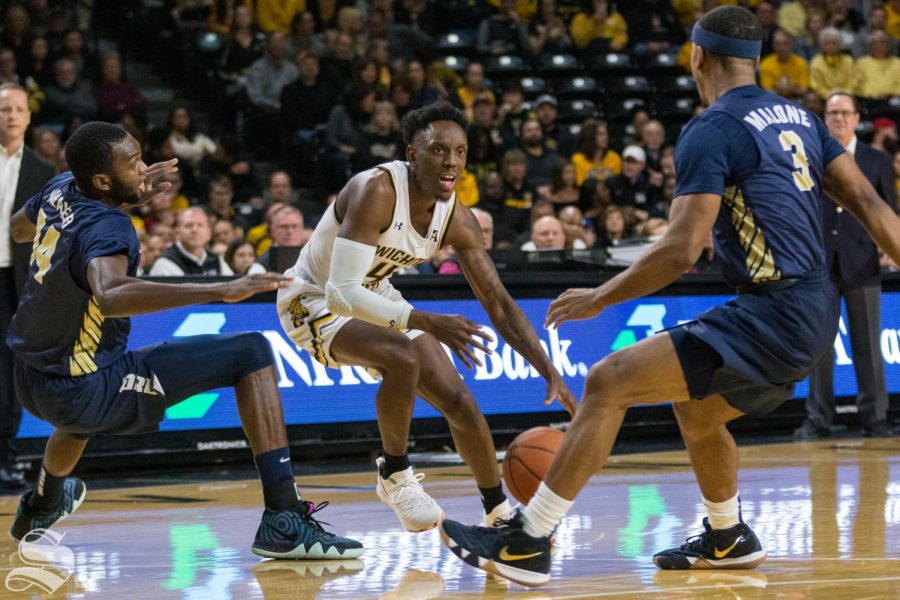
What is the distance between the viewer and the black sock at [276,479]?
18.9 feet

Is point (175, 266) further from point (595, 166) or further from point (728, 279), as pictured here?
point (595, 166)

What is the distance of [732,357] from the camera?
4.84 metres

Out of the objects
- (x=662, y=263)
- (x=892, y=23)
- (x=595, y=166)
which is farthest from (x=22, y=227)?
(x=892, y=23)

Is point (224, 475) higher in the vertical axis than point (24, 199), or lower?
lower

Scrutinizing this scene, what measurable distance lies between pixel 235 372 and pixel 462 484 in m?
2.94

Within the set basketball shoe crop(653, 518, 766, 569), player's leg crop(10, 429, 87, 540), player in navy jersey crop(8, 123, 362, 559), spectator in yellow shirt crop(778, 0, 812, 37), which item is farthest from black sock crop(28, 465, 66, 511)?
spectator in yellow shirt crop(778, 0, 812, 37)

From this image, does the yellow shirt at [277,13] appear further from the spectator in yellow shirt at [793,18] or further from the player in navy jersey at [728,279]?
the player in navy jersey at [728,279]

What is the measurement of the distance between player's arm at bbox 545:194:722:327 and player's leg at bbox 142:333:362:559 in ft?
5.01

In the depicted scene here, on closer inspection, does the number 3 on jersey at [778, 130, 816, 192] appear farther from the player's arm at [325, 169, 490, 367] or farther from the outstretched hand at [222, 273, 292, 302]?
the outstretched hand at [222, 273, 292, 302]

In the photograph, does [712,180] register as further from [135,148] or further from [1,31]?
[1,31]

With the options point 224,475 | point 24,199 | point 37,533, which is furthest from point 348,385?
point 37,533

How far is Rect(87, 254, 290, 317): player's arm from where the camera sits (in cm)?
498

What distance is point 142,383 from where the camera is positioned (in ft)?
19.0

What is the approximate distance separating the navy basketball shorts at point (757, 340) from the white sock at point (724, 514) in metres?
0.59
